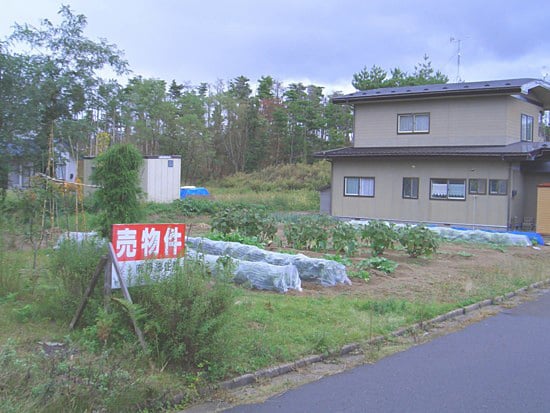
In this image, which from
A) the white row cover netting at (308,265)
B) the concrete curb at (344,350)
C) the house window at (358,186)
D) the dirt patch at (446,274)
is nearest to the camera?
the concrete curb at (344,350)

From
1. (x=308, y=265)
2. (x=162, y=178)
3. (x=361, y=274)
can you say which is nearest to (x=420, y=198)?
(x=162, y=178)

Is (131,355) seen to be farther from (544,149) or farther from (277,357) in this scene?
(544,149)

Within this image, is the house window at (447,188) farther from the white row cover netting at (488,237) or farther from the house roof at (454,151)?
the white row cover netting at (488,237)

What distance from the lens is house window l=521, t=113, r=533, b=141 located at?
2652 centimetres

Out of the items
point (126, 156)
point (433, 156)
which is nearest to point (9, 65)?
point (126, 156)

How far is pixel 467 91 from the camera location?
25.2m

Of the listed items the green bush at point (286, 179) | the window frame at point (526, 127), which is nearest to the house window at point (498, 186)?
the window frame at point (526, 127)

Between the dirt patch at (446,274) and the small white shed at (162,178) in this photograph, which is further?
the small white shed at (162,178)

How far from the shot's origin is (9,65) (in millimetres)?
16109

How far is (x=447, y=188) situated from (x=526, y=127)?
5.18m

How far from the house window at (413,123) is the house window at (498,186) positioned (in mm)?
4189

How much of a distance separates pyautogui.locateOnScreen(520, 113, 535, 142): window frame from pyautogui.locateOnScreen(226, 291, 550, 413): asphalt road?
20.6 metres

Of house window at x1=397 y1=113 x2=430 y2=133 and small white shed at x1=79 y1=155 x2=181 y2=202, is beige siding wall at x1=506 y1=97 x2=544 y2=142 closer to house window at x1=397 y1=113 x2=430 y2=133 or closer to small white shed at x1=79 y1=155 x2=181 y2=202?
house window at x1=397 y1=113 x2=430 y2=133

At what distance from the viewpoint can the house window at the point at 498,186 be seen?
78.9 feet
